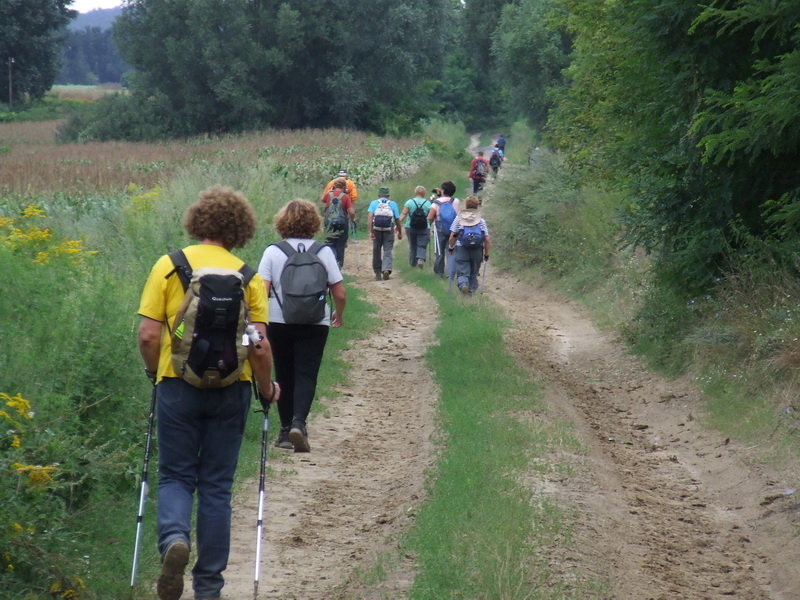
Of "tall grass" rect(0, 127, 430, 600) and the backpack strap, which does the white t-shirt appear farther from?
the backpack strap

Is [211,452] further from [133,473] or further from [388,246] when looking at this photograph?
[388,246]

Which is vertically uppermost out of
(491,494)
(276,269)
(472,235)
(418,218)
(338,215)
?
(276,269)

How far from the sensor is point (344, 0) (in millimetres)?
57719

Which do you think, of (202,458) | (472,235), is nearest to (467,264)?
(472,235)

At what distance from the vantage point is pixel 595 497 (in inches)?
293

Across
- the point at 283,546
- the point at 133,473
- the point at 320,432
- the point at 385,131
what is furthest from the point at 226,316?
the point at 385,131

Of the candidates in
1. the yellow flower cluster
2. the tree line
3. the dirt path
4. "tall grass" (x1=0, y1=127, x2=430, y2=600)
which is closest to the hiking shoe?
"tall grass" (x1=0, y1=127, x2=430, y2=600)

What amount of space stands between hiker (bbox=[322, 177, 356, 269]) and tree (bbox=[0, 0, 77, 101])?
51.6 meters

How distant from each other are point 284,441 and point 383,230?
36.0ft

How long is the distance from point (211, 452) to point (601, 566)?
7.99 ft

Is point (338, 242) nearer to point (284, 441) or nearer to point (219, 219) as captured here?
point (284, 441)

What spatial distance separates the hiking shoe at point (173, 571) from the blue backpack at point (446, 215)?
45.2ft

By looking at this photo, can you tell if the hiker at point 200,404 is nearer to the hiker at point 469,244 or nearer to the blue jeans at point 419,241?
the hiker at point 469,244

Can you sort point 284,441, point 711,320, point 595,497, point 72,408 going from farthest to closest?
point 711,320, point 284,441, point 595,497, point 72,408
